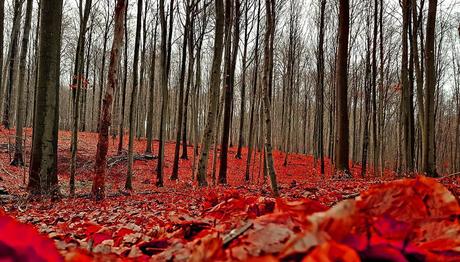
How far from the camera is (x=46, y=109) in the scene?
25.1 ft

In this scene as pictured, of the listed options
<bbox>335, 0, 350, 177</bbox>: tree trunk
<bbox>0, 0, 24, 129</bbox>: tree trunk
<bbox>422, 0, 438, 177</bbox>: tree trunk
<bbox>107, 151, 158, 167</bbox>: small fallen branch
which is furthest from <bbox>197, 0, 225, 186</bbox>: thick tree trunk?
<bbox>107, 151, 158, 167</bbox>: small fallen branch

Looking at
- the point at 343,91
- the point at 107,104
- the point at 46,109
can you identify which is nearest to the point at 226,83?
the point at 343,91

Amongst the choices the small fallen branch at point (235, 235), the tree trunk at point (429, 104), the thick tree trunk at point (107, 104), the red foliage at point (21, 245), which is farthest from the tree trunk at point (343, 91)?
the red foliage at point (21, 245)

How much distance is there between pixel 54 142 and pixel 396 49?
1000 inches

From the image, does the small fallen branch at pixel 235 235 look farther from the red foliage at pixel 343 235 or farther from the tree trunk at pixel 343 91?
the tree trunk at pixel 343 91

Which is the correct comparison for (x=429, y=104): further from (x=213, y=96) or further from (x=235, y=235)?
(x=235, y=235)

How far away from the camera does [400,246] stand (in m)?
0.83

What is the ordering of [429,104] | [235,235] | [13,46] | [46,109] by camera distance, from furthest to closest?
[13,46]
[429,104]
[46,109]
[235,235]

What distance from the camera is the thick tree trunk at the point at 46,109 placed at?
760 centimetres

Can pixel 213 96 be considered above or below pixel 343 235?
above

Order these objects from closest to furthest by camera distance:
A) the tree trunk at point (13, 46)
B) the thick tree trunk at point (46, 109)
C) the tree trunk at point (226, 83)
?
the thick tree trunk at point (46, 109)
the tree trunk at point (226, 83)
the tree trunk at point (13, 46)

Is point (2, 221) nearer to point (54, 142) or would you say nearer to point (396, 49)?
point (54, 142)

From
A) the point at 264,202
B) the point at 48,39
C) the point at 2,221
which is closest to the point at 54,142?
the point at 48,39

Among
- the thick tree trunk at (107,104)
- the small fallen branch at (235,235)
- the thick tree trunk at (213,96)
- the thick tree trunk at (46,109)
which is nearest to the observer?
the small fallen branch at (235,235)
